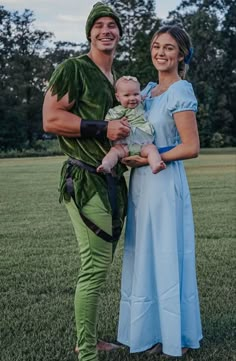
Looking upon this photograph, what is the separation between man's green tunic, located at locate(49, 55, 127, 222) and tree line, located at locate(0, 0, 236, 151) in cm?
4938

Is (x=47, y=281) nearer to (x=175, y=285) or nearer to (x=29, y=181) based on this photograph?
(x=175, y=285)

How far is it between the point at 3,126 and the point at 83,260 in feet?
183

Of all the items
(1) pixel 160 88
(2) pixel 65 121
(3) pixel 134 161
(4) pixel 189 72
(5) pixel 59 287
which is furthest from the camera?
(4) pixel 189 72

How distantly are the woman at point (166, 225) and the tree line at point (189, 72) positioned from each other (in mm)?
49155

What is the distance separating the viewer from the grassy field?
420cm

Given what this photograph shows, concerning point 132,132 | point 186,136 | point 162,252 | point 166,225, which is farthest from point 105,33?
point 162,252

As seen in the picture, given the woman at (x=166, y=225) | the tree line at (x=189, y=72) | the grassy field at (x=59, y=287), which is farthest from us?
the tree line at (x=189, y=72)

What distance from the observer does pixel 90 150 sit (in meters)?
3.59

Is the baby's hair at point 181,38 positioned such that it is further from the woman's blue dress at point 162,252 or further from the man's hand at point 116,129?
the man's hand at point 116,129

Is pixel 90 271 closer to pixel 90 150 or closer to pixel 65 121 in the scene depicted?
pixel 90 150

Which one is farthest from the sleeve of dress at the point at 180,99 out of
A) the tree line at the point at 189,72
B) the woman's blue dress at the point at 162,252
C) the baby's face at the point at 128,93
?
the tree line at the point at 189,72

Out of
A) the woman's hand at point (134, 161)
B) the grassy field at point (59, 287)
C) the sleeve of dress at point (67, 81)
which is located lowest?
the grassy field at point (59, 287)

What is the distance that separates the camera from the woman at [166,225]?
145 inches

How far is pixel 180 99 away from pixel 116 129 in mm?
430
